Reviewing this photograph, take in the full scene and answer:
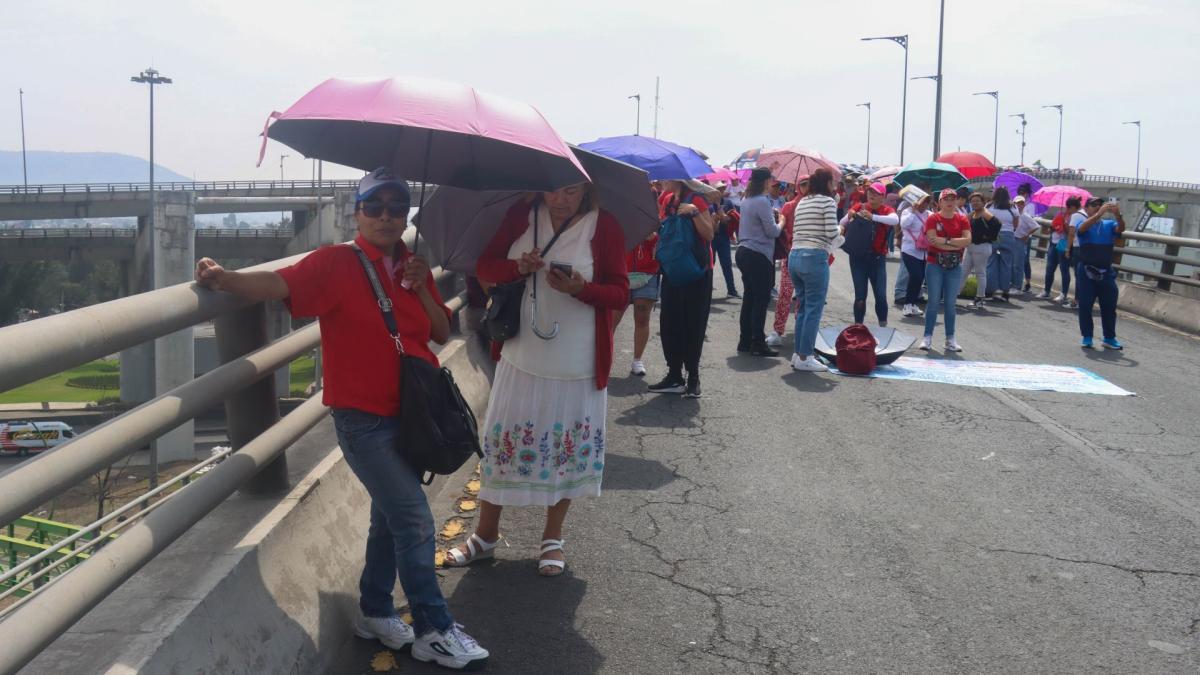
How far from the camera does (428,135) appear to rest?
15.4ft

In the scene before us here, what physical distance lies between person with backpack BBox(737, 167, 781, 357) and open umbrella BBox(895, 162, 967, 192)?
778cm

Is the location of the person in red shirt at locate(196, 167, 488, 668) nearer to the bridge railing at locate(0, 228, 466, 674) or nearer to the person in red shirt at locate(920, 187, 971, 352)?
the bridge railing at locate(0, 228, 466, 674)

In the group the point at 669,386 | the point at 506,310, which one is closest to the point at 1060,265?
the point at 669,386

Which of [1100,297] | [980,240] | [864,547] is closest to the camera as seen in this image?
[864,547]

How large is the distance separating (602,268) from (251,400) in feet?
5.87

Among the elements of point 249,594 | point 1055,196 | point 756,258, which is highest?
point 1055,196

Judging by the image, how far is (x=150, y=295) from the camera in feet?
11.4

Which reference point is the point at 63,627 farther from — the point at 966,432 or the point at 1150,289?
the point at 1150,289

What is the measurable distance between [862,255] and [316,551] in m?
10.1

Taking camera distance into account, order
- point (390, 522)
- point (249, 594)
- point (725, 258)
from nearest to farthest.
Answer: point (249, 594) < point (390, 522) < point (725, 258)

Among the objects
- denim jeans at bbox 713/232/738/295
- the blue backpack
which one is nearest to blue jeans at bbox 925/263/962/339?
the blue backpack

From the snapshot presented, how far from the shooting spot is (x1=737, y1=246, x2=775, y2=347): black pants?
472 inches

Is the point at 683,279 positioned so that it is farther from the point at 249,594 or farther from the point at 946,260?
the point at 249,594

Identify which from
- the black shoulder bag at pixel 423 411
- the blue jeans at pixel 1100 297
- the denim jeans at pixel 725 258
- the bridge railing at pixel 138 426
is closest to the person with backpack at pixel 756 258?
the blue jeans at pixel 1100 297
